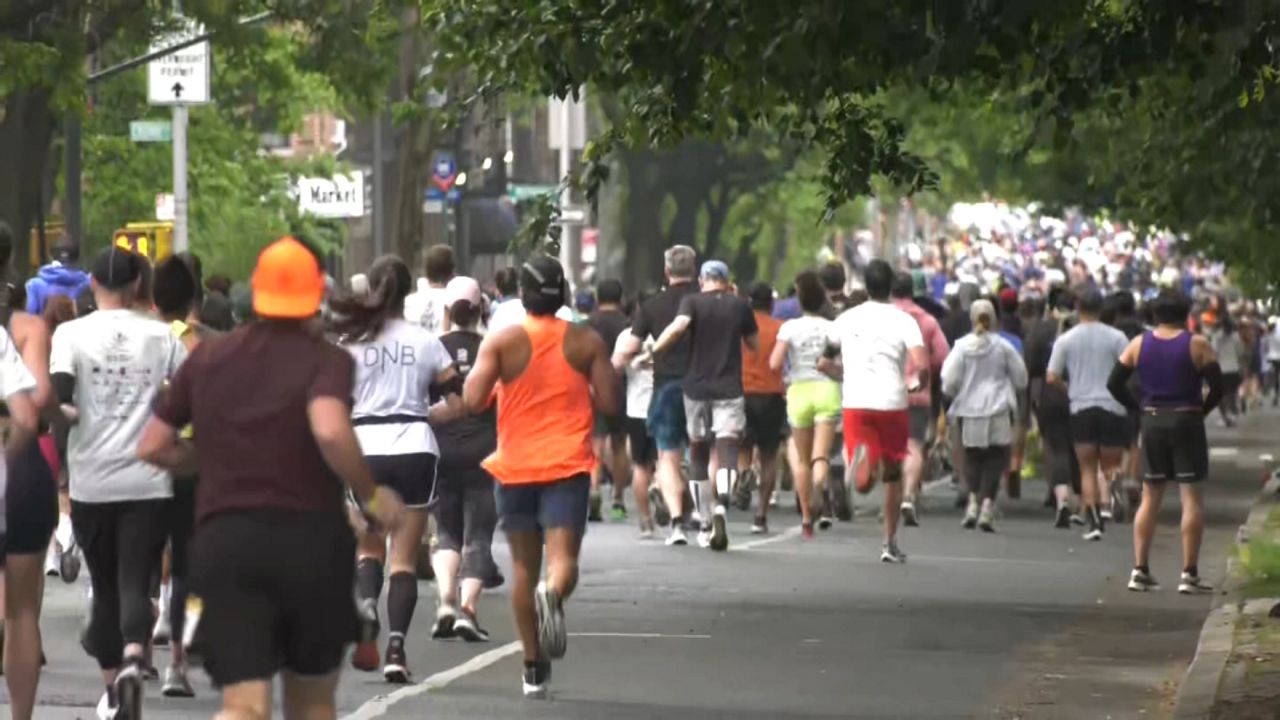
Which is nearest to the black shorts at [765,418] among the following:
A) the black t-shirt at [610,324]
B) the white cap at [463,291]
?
the black t-shirt at [610,324]

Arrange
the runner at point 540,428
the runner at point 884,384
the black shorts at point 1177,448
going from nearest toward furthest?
the runner at point 540,428 < the black shorts at point 1177,448 < the runner at point 884,384

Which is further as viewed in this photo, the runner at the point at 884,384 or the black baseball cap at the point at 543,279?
the runner at the point at 884,384

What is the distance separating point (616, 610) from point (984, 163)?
98.7 feet

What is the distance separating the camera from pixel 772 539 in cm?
2411

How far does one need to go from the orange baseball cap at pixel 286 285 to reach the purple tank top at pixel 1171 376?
10805 mm

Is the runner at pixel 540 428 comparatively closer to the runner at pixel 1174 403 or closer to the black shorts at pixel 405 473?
the black shorts at pixel 405 473

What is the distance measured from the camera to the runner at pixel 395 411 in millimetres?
14109

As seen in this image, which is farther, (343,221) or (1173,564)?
(343,221)

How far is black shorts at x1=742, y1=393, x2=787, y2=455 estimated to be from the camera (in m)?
25.3

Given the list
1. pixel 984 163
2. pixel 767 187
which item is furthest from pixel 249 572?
pixel 767 187

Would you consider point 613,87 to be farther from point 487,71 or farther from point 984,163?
point 984,163

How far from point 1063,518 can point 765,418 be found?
2501 mm

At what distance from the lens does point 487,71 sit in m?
17.2

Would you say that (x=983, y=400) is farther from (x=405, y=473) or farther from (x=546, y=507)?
(x=546, y=507)
